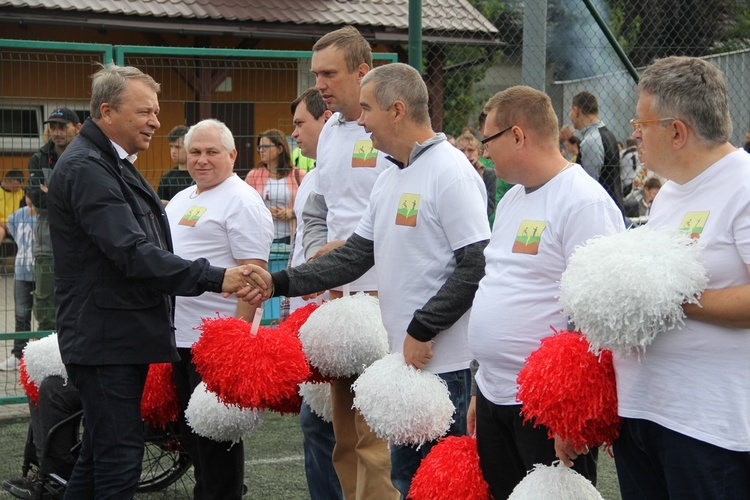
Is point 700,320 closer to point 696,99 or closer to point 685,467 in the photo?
point 685,467

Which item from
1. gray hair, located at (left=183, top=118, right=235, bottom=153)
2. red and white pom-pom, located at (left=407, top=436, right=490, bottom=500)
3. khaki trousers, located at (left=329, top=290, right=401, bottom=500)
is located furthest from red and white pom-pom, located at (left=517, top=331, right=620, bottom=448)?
gray hair, located at (left=183, top=118, right=235, bottom=153)

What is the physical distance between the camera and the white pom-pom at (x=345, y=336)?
3.83 meters

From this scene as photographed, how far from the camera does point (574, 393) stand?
8.59ft

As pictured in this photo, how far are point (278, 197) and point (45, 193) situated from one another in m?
1.73

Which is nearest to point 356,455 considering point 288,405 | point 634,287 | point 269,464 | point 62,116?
point 288,405

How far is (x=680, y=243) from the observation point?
7.88 ft

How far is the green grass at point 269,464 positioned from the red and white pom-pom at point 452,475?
2.00 m

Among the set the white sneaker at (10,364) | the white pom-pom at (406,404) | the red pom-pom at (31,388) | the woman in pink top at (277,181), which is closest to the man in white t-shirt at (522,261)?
the white pom-pom at (406,404)

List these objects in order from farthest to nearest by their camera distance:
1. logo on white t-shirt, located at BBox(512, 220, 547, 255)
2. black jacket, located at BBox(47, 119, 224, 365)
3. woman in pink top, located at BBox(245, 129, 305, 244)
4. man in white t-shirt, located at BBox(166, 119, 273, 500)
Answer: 1. woman in pink top, located at BBox(245, 129, 305, 244)
2. man in white t-shirt, located at BBox(166, 119, 273, 500)
3. black jacket, located at BBox(47, 119, 224, 365)
4. logo on white t-shirt, located at BBox(512, 220, 547, 255)

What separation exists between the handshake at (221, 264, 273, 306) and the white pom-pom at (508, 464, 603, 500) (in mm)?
1493

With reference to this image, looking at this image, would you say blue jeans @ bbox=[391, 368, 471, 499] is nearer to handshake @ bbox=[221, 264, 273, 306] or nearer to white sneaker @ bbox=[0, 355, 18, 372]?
handshake @ bbox=[221, 264, 273, 306]

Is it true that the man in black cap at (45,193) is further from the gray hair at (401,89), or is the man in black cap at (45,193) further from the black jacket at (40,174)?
the gray hair at (401,89)

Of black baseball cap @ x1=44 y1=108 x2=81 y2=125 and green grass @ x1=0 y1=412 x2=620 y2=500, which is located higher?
black baseball cap @ x1=44 y1=108 x2=81 y2=125

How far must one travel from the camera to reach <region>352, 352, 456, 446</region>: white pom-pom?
3.33m
